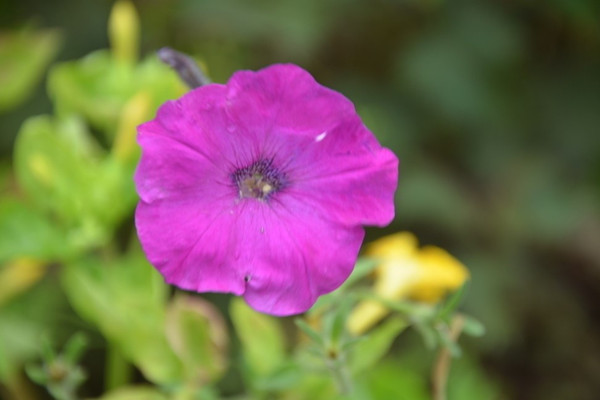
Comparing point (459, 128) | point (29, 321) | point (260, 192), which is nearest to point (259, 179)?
point (260, 192)

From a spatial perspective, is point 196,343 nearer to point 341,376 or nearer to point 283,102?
point 341,376

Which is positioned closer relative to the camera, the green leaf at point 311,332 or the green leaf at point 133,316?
the green leaf at point 311,332

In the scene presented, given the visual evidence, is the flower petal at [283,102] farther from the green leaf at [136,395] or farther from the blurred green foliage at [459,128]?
the blurred green foliage at [459,128]

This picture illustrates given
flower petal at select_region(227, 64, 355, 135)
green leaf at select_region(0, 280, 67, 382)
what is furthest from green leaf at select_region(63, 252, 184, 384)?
flower petal at select_region(227, 64, 355, 135)

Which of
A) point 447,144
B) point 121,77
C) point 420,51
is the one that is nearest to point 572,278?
point 447,144

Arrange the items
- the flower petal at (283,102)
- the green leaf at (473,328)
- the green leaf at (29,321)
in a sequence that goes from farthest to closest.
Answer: the green leaf at (29,321) → the green leaf at (473,328) → the flower petal at (283,102)

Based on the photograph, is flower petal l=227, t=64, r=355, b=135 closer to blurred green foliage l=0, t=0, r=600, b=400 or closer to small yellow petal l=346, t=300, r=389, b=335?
small yellow petal l=346, t=300, r=389, b=335

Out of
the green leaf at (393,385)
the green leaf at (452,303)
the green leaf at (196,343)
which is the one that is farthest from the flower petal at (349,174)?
the green leaf at (393,385)
